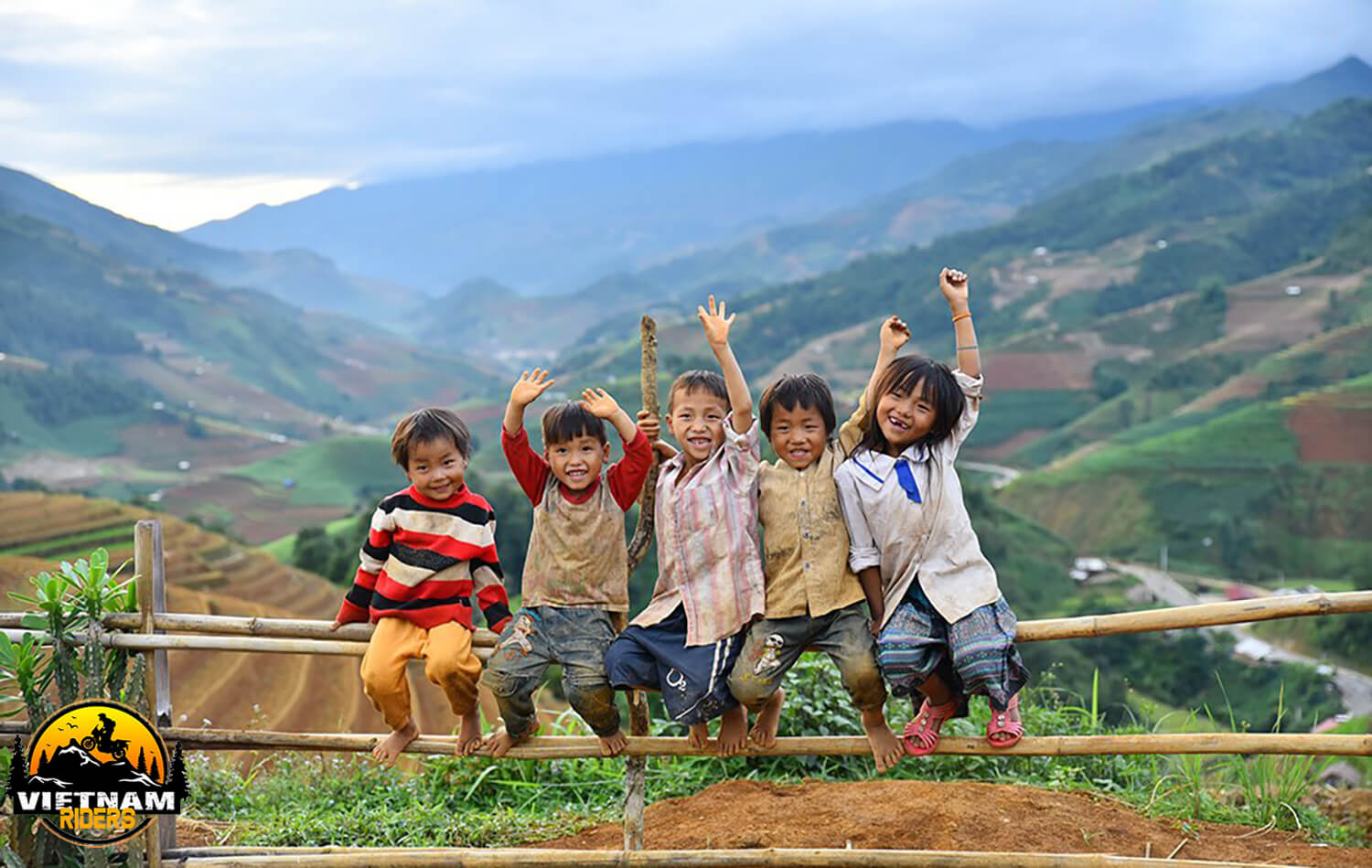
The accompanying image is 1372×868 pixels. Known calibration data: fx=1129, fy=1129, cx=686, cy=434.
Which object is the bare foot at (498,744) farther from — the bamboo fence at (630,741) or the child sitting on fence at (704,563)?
the child sitting on fence at (704,563)

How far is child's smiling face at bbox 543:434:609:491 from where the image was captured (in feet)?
10.9

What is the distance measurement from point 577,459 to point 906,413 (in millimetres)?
971

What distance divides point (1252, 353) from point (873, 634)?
70.2m

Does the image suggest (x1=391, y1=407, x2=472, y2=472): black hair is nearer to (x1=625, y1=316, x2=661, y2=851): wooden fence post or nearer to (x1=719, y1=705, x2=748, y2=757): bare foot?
(x1=625, y1=316, x2=661, y2=851): wooden fence post

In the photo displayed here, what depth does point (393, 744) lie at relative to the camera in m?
3.42

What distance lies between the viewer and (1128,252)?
309ft

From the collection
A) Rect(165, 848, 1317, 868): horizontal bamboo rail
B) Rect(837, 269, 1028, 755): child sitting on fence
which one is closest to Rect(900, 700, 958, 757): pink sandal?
Rect(837, 269, 1028, 755): child sitting on fence

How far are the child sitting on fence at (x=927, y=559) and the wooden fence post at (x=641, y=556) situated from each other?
0.63 metres

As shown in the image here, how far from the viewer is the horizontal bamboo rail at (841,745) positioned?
3.13 meters

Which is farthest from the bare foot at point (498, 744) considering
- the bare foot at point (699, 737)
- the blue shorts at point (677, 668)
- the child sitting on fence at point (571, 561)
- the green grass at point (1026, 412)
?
the green grass at point (1026, 412)

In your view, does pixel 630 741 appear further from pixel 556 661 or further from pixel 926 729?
pixel 926 729

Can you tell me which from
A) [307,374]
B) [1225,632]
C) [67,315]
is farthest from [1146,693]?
[307,374]

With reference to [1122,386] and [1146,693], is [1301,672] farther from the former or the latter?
[1122,386]

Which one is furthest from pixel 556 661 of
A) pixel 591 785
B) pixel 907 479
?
pixel 591 785
